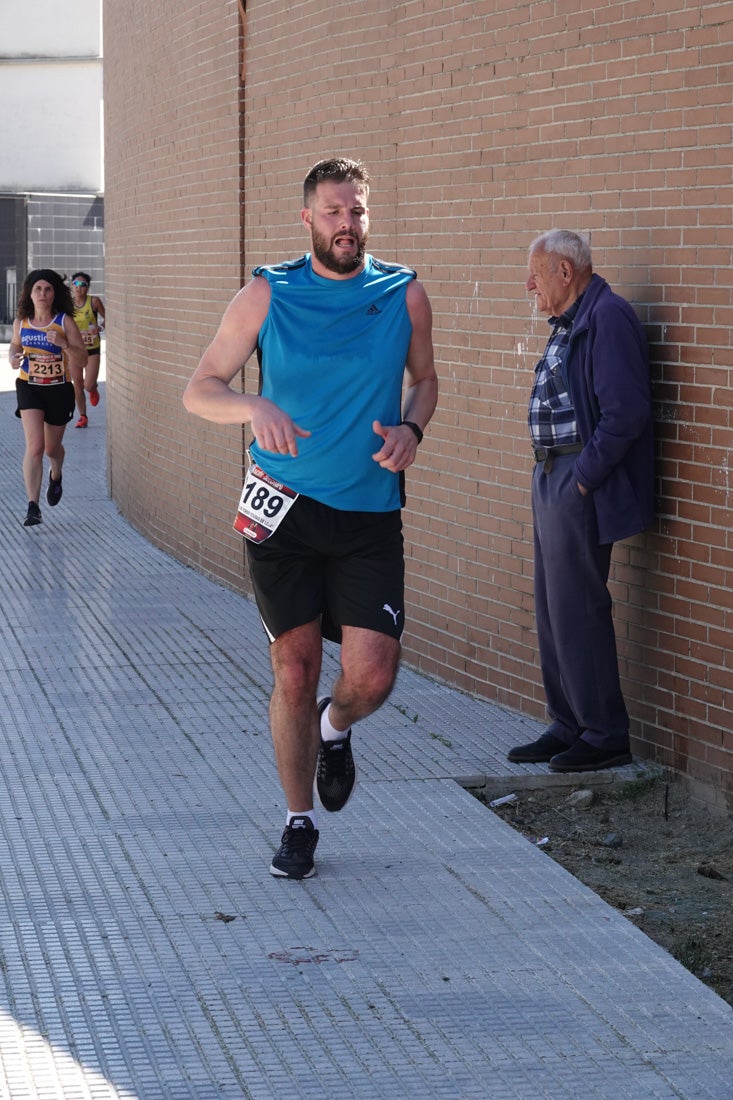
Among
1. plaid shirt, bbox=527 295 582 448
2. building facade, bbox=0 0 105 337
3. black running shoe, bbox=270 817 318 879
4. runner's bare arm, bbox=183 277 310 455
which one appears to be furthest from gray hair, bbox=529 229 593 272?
building facade, bbox=0 0 105 337

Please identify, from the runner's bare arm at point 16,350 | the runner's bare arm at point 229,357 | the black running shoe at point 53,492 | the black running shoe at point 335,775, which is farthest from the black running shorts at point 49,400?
the runner's bare arm at point 229,357

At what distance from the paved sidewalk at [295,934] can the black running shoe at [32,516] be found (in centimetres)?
550

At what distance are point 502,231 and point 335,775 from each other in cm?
278

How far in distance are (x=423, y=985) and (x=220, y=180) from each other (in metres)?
7.33

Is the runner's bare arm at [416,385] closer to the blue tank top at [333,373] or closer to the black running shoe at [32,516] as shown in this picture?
the blue tank top at [333,373]

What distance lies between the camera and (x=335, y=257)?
5039 mm

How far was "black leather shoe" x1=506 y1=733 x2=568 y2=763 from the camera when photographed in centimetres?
648

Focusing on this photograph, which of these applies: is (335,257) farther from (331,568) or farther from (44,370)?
(44,370)

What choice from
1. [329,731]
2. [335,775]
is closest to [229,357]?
[329,731]

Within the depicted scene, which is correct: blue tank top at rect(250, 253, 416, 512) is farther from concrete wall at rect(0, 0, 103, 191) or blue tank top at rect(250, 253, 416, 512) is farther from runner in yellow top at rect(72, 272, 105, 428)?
concrete wall at rect(0, 0, 103, 191)

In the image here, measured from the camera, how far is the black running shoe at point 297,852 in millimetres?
5184

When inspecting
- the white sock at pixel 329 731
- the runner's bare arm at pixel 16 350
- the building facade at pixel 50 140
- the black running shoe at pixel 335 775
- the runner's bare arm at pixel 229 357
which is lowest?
the black running shoe at pixel 335 775

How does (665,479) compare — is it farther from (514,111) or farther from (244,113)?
(244,113)

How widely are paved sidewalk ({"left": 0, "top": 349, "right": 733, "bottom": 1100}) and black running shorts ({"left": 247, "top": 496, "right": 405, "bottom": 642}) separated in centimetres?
79
